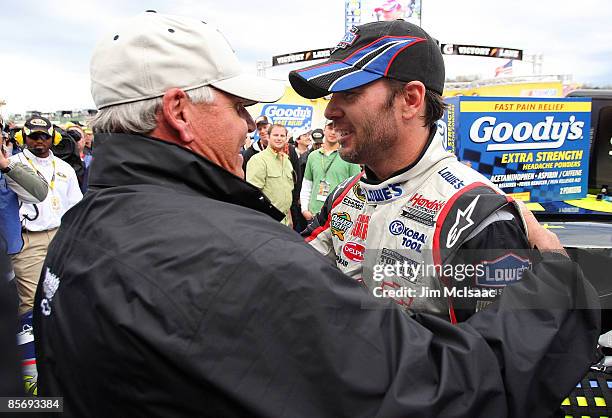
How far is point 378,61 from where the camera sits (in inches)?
66.6

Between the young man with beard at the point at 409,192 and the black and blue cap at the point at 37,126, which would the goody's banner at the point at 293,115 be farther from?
the young man with beard at the point at 409,192

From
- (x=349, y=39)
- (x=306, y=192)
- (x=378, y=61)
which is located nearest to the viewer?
(x=378, y=61)

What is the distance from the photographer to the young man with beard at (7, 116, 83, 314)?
4363 mm

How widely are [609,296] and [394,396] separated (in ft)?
3.18

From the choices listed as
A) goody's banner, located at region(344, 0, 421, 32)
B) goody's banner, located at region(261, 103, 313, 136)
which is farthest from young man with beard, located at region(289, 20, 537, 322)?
goody's banner, located at region(344, 0, 421, 32)

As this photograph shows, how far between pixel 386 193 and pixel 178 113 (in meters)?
0.85

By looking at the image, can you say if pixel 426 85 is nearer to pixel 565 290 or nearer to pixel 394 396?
pixel 565 290

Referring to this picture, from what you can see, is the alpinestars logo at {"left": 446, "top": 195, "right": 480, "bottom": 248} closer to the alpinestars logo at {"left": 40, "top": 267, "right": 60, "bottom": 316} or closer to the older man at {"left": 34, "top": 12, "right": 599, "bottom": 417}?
the older man at {"left": 34, "top": 12, "right": 599, "bottom": 417}

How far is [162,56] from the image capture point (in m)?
1.22

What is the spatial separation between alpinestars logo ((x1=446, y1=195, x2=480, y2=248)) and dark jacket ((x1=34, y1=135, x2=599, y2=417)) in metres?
0.39

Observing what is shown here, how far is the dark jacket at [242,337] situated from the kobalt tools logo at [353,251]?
2.48 ft

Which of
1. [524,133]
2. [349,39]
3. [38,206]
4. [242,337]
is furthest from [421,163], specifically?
[38,206]

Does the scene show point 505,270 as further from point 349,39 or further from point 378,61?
point 349,39

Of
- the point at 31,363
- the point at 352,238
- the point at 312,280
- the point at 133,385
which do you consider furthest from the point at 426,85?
the point at 31,363
